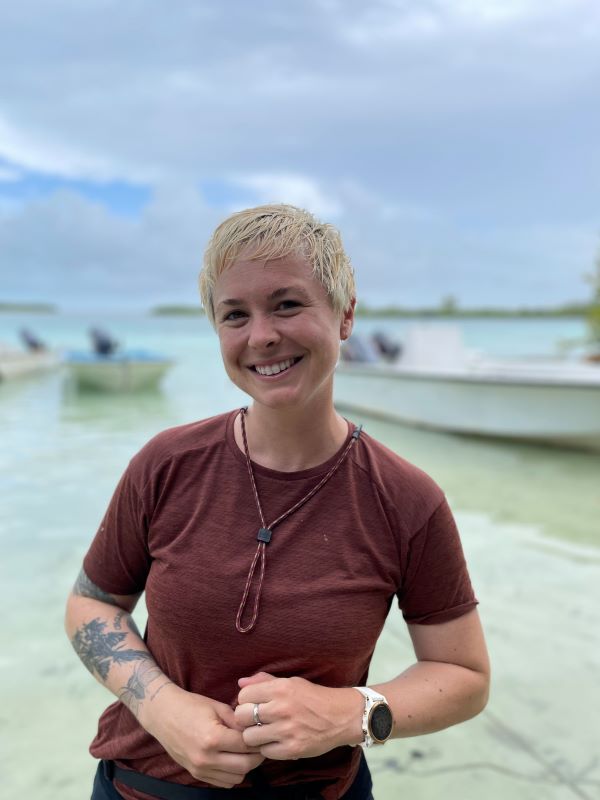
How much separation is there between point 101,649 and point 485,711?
2.06 m

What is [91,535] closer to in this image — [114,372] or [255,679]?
[255,679]

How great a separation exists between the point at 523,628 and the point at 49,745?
7.79 feet

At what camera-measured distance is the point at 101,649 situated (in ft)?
4.88

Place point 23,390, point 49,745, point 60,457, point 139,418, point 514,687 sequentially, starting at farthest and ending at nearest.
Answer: point 23,390
point 139,418
point 60,457
point 514,687
point 49,745

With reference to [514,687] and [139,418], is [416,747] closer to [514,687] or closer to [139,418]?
[514,687]

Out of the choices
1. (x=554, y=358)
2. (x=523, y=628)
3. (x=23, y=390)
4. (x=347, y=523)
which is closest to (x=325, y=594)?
(x=347, y=523)

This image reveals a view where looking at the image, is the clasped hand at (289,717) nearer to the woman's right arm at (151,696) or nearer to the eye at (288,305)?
the woman's right arm at (151,696)

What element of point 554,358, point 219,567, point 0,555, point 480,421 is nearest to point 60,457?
point 0,555

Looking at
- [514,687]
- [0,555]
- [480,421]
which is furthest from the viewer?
[480,421]

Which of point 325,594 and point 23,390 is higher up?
point 325,594

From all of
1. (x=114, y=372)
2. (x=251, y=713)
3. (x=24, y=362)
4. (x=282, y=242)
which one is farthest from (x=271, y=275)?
(x=24, y=362)

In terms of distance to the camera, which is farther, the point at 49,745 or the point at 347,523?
the point at 49,745

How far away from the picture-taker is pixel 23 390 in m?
15.2

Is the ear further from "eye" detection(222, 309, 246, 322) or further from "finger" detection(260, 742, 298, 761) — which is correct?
"finger" detection(260, 742, 298, 761)
